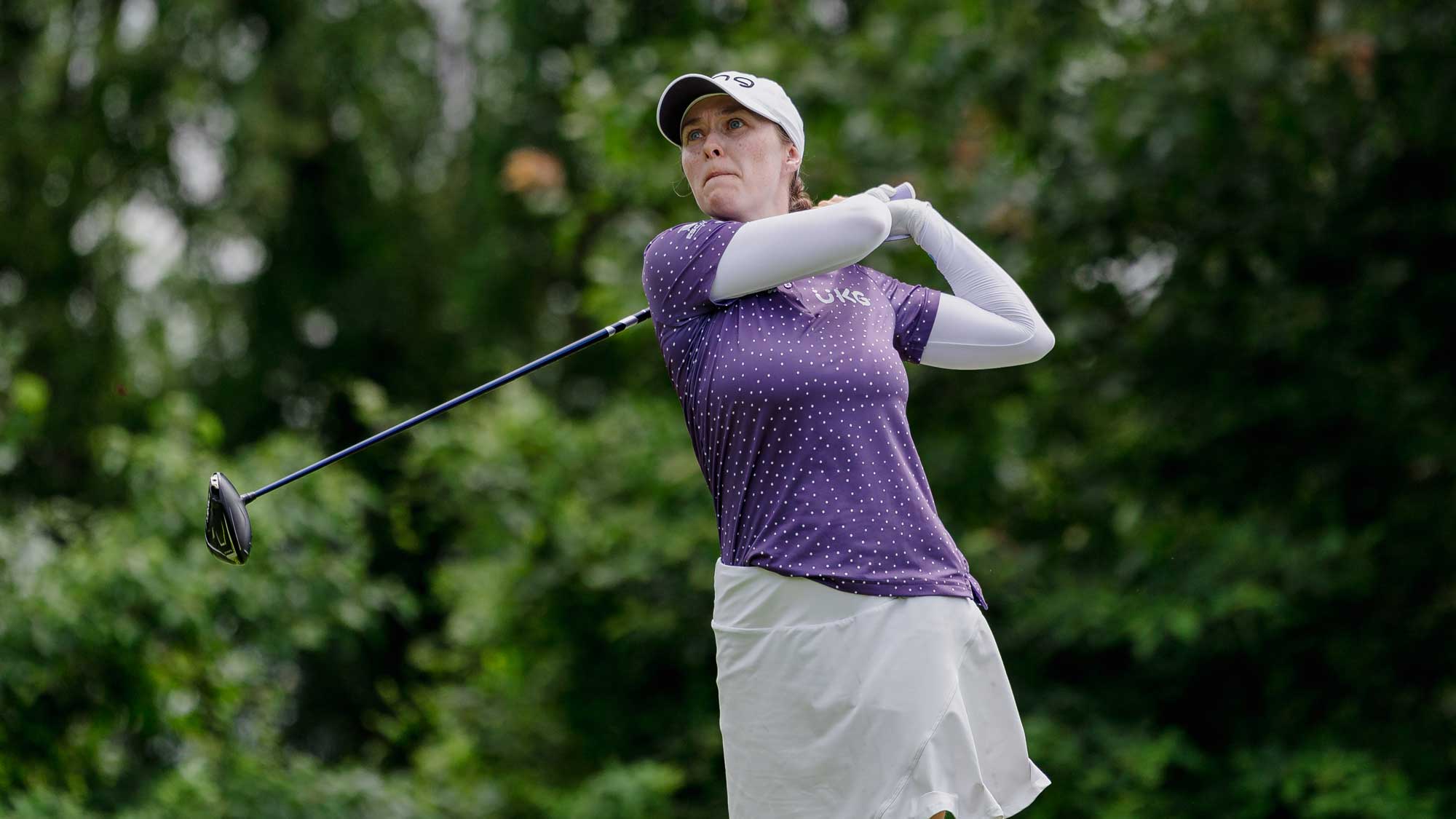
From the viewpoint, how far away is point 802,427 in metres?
2.05

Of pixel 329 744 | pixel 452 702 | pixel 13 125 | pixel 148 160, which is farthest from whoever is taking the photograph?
pixel 329 744

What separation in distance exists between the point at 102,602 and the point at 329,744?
501cm

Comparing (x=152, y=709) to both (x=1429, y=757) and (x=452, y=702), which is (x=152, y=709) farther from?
Result: (x=1429, y=757)

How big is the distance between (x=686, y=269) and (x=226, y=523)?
0.92 meters

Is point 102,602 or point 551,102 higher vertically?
point 551,102

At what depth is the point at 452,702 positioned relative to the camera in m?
7.38

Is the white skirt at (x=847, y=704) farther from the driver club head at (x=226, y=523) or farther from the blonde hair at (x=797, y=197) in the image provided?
the driver club head at (x=226, y=523)

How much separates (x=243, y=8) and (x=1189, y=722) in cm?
664

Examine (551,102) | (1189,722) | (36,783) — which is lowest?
(1189,722)

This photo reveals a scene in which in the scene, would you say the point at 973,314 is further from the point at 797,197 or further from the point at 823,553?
the point at 823,553

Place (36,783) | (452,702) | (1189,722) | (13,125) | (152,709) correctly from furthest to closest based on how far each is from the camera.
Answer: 1. (13,125)
2. (452,702)
3. (1189,722)
4. (152,709)
5. (36,783)

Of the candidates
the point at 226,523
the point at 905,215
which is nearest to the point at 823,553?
the point at 905,215

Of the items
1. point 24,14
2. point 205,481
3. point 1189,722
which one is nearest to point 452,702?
point 205,481

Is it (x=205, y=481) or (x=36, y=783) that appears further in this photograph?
(x=205, y=481)
